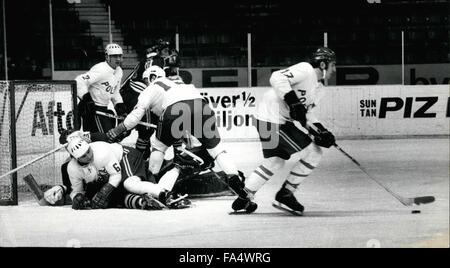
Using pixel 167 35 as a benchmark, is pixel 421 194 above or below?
below

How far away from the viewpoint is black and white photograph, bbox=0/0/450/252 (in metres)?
4.19

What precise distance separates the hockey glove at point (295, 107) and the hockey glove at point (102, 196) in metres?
1.22

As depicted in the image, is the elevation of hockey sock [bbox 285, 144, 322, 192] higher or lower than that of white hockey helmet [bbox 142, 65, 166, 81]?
lower

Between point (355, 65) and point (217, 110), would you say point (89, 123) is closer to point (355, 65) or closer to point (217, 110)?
point (217, 110)

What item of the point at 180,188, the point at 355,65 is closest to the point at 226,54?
the point at 355,65

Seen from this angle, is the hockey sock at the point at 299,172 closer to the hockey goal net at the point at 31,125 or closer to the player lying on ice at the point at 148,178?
the player lying on ice at the point at 148,178

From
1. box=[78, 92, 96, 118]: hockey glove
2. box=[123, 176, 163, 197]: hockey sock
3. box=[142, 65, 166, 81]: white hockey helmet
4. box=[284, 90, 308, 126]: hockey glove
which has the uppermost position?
box=[142, 65, 166, 81]: white hockey helmet

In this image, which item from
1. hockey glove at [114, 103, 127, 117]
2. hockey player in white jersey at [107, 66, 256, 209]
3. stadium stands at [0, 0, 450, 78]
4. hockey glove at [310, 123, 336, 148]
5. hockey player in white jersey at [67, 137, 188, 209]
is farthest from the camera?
stadium stands at [0, 0, 450, 78]

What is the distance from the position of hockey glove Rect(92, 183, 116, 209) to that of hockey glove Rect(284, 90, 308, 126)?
1219 millimetres

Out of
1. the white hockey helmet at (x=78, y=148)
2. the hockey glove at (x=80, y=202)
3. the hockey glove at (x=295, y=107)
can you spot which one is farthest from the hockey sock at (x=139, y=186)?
the hockey glove at (x=295, y=107)

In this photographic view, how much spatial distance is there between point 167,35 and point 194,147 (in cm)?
319

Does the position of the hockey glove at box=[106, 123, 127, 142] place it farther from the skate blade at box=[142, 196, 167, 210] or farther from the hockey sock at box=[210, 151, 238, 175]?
the hockey sock at box=[210, 151, 238, 175]

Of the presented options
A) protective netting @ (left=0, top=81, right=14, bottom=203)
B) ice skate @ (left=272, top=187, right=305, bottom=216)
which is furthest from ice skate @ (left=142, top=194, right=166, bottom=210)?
protective netting @ (left=0, top=81, right=14, bottom=203)

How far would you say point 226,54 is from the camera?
8.13 metres
